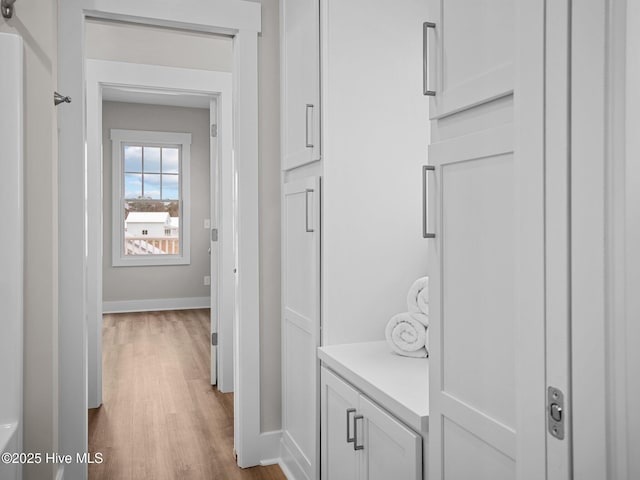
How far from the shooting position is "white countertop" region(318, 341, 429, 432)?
1.29m

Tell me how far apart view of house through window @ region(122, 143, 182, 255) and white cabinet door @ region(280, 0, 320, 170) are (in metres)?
4.75

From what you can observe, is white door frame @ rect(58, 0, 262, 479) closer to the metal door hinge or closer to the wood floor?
the wood floor

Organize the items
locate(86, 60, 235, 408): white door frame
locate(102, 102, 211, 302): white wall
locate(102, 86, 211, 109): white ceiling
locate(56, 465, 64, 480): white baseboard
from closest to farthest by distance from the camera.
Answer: locate(56, 465, 64, 480): white baseboard < locate(86, 60, 235, 408): white door frame < locate(102, 86, 211, 109): white ceiling < locate(102, 102, 211, 302): white wall

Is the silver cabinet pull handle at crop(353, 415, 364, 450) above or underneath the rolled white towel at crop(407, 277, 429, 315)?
underneath

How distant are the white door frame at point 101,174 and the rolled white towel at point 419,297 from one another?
194cm

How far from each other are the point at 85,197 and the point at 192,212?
185 inches

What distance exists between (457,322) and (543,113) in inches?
18.8

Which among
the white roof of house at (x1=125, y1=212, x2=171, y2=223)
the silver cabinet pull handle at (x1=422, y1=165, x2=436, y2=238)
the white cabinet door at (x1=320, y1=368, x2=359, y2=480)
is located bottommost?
the white cabinet door at (x1=320, y1=368, x2=359, y2=480)

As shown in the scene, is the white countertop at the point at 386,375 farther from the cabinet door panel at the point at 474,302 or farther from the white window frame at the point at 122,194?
the white window frame at the point at 122,194

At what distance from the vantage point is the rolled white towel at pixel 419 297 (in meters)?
1.74

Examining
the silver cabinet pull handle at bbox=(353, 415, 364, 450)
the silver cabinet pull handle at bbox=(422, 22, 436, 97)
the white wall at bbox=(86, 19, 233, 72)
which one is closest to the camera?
the silver cabinet pull handle at bbox=(422, 22, 436, 97)

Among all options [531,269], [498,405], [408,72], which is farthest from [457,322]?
[408,72]

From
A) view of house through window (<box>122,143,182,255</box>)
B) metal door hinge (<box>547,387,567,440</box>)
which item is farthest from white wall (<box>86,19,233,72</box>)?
view of house through window (<box>122,143,182,255</box>)

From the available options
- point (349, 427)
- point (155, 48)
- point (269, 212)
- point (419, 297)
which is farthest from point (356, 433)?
point (155, 48)
